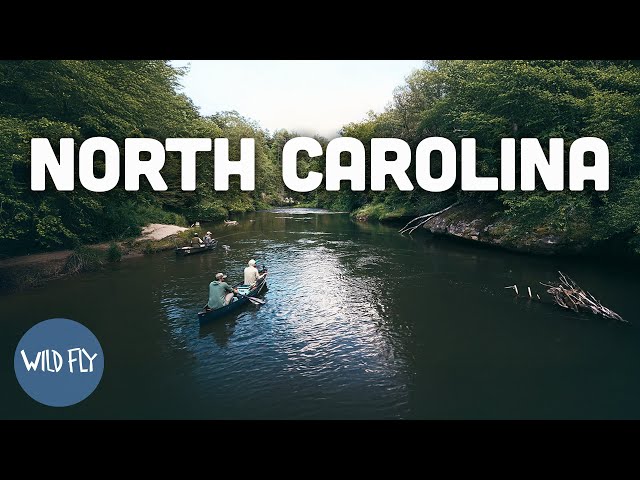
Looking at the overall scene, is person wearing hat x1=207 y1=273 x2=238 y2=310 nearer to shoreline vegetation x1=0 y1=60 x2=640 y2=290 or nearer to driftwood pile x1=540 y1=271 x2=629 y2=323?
shoreline vegetation x1=0 y1=60 x2=640 y2=290

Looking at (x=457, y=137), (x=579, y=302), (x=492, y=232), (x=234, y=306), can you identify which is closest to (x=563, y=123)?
(x=492, y=232)

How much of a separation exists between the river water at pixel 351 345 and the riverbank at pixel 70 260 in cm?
124

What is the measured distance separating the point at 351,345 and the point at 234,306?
614cm

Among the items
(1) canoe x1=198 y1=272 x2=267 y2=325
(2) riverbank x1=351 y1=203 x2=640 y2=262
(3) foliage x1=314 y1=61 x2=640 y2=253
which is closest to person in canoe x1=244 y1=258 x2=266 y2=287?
(1) canoe x1=198 y1=272 x2=267 y2=325

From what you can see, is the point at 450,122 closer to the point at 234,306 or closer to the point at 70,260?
the point at 234,306

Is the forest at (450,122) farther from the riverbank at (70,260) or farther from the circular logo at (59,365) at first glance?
the circular logo at (59,365)

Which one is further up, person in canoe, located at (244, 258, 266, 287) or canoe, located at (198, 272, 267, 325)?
person in canoe, located at (244, 258, 266, 287)

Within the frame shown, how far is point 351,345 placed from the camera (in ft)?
47.7

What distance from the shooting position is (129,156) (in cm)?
2008

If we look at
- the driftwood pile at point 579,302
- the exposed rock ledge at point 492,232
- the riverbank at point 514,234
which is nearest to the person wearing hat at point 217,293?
the driftwood pile at point 579,302

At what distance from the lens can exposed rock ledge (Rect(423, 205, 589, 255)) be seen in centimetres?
2744

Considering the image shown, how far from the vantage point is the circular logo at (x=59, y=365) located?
1109cm

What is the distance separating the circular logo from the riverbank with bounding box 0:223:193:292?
8954mm
